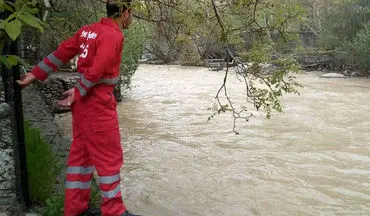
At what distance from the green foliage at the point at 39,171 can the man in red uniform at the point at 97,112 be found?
0.94ft

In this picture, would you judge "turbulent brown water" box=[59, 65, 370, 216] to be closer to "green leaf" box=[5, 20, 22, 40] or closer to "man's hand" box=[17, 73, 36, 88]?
"man's hand" box=[17, 73, 36, 88]

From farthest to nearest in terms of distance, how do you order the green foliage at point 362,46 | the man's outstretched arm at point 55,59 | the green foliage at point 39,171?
the green foliage at point 362,46, the green foliage at point 39,171, the man's outstretched arm at point 55,59

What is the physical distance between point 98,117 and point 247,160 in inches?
204

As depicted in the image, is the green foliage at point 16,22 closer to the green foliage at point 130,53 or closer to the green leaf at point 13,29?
the green leaf at point 13,29

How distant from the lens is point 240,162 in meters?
7.95

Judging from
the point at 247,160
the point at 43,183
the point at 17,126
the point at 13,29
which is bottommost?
the point at 247,160

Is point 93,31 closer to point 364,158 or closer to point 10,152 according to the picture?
point 10,152

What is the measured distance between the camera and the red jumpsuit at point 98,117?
10.5 feet

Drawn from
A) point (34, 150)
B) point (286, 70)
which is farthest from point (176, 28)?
point (34, 150)

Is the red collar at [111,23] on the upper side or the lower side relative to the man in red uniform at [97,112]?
upper

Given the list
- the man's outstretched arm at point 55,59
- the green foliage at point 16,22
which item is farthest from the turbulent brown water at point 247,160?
the green foliage at point 16,22

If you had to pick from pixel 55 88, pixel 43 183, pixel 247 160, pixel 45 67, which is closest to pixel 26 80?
pixel 45 67

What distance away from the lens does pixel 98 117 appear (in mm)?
3264

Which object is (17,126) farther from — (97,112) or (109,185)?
(109,185)
